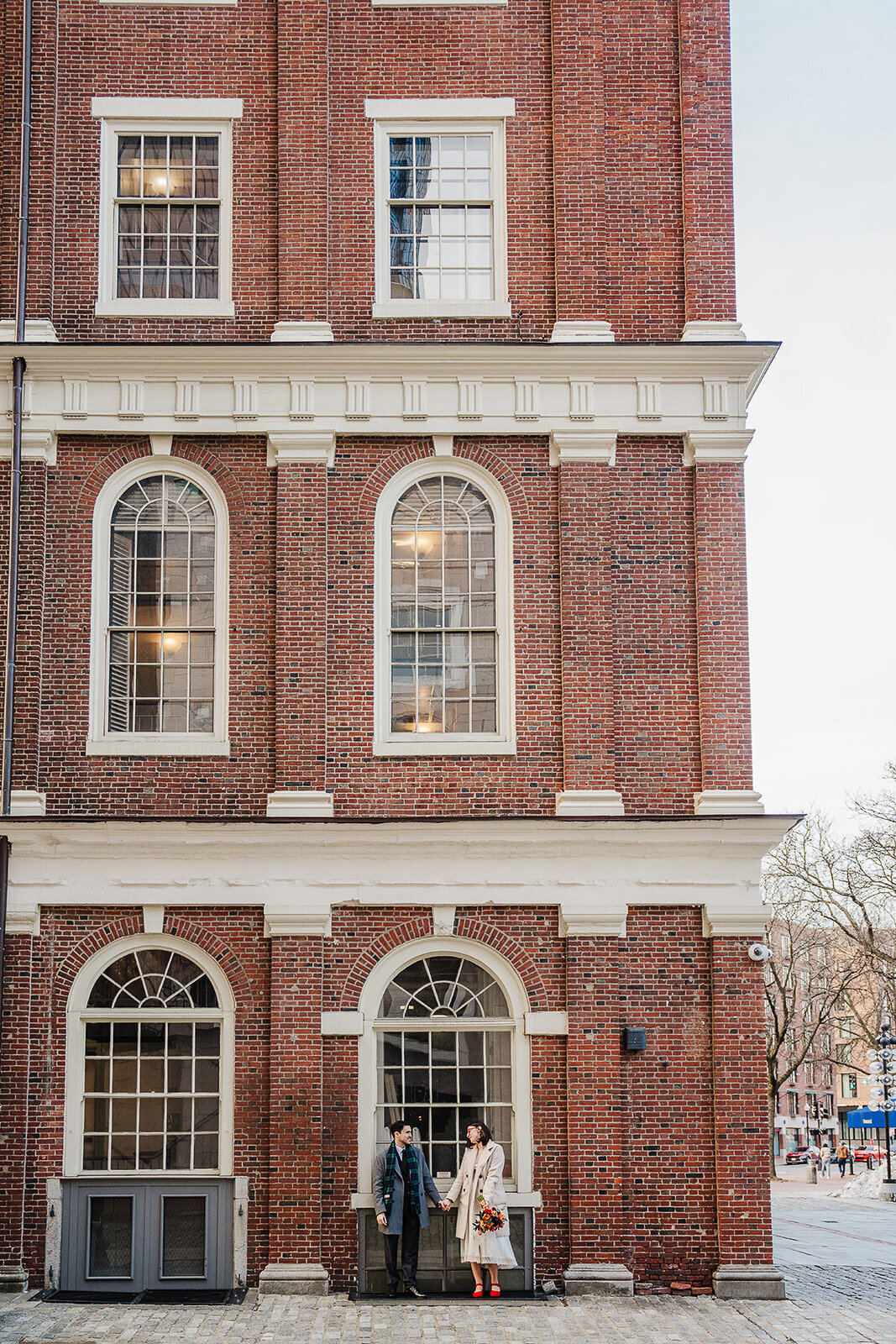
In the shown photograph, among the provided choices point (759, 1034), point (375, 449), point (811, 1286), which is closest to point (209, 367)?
point (375, 449)

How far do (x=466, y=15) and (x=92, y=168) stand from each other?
483cm

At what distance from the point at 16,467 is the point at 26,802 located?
3699 millimetres

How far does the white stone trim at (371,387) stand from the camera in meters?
15.5

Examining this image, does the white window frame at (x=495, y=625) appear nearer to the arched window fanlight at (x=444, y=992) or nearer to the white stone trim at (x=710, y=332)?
the arched window fanlight at (x=444, y=992)

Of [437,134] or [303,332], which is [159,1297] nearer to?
[303,332]

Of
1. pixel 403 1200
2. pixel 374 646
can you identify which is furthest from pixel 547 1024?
pixel 374 646

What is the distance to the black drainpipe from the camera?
14.5m

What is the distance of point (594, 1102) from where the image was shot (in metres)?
14.1

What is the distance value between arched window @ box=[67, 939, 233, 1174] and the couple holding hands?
5.88ft

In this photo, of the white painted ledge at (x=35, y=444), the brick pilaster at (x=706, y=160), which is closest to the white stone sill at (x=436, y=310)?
the brick pilaster at (x=706, y=160)

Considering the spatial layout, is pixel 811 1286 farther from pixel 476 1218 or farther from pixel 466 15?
pixel 466 15

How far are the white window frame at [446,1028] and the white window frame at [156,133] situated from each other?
7696mm

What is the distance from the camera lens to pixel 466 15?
16.6 meters

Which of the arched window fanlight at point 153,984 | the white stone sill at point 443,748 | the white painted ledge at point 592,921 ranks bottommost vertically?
the arched window fanlight at point 153,984
